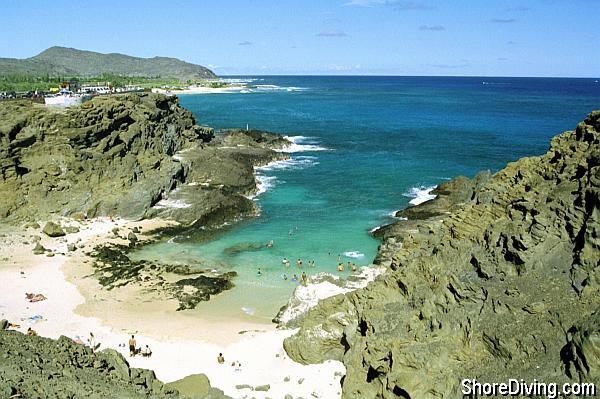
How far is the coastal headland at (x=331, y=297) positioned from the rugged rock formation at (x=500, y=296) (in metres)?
0.06

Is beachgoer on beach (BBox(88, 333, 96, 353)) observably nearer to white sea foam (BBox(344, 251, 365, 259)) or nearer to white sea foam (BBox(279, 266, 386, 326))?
white sea foam (BBox(279, 266, 386, 326))

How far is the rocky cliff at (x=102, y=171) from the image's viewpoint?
158ft

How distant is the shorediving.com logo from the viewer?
1377 cm

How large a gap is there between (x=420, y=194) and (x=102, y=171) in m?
33.3

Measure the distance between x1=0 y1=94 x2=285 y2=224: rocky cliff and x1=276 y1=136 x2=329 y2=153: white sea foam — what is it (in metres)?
25.3

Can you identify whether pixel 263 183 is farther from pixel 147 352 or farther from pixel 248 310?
pixel 147 352

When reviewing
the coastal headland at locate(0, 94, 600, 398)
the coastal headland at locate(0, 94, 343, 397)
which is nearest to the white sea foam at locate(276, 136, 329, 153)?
the coastal headland at locate(0, 94, 343, 397)

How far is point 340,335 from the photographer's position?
2445 centimetres

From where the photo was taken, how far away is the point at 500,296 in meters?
18.0

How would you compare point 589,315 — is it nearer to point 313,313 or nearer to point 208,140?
point 313,313

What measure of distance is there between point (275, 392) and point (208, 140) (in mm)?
58907

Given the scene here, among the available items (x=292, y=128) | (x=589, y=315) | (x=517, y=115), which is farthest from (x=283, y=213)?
(x=517, y=115)

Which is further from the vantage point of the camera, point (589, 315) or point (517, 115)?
point (517, 115)

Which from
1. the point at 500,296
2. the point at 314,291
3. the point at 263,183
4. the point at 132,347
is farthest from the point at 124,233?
the point at 500,296
